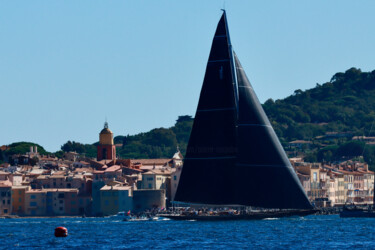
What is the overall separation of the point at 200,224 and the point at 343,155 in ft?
376

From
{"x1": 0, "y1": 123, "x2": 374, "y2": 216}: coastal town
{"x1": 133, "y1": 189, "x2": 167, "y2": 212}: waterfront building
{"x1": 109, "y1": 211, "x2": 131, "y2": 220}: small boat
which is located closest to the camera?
{"x1": 109, "y1": 211, "x2": 131, "y2": 220}: small boat

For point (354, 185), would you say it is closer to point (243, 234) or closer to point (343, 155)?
point (343, 155)

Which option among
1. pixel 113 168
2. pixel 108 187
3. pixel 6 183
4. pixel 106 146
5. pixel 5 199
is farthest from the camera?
pixel 106 146

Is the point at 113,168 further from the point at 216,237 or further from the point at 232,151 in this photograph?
the point at 216,237

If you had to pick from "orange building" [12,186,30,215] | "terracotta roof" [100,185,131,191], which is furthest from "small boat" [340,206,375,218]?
"orange building" [12,186,30,215]

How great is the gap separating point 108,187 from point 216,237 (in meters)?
61.1

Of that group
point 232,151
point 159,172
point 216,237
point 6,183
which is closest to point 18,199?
point 6,183

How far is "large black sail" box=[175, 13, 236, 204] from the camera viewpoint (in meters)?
75.4

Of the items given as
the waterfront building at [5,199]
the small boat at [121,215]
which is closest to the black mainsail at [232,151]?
the small boat at [121,215]

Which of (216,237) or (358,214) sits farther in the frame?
(358,214)

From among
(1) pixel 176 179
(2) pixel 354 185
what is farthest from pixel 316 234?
(2) pixel 354 185

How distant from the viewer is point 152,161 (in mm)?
159375

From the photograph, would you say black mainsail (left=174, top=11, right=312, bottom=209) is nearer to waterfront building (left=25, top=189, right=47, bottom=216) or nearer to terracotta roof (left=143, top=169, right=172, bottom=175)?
waterfront building (left=25, top=189, right=47, bottom=216)

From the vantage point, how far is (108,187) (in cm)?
12662
